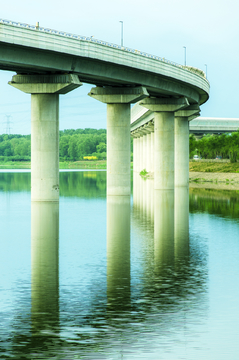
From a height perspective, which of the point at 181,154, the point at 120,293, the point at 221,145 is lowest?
the point at 120,293

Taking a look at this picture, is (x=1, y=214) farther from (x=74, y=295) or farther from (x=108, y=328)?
(x=108, y=328)

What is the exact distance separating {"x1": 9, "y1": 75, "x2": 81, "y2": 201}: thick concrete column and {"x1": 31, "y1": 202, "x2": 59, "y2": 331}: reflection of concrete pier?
932 centimetres

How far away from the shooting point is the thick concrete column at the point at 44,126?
3850 centimetres

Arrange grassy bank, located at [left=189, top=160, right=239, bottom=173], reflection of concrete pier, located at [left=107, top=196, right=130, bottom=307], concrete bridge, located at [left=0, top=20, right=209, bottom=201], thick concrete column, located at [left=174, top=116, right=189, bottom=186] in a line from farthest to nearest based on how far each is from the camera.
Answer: grassy bank, located at [left=189, top=160, right=239, bottom=173], thick concrete column, located at [left=174, top=116, right=189, bottom=186], concrete bridge, located at [left=0, top=20, right=209, bottom=201], reflection of concrete pier, located at [left=107, top=196, right=130, bottom=307]

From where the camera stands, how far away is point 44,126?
38656 millimetres

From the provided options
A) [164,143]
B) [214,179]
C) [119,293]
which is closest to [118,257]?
[119,293]

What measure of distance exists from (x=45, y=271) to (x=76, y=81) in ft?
83.5

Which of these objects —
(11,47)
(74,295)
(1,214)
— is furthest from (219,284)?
Answer: (11,47)

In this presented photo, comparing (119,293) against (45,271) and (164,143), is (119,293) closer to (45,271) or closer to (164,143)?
(45,271)

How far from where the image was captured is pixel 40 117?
38.6 meters

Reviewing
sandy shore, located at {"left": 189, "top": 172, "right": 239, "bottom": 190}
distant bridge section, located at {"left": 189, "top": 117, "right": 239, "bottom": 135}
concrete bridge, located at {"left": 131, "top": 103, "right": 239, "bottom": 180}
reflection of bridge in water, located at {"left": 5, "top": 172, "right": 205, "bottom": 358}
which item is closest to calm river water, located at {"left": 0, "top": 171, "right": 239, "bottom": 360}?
reflection of bridge in water, located at {"left": 5, "top": 172, "right": 205, "bottom": 358}

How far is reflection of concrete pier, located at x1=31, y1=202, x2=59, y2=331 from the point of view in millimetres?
10805

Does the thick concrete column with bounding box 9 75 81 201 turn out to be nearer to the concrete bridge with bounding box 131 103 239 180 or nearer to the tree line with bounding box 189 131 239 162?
the concrete bridge with bounding box 131 103 239 180

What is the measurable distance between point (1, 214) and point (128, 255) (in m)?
16.2
